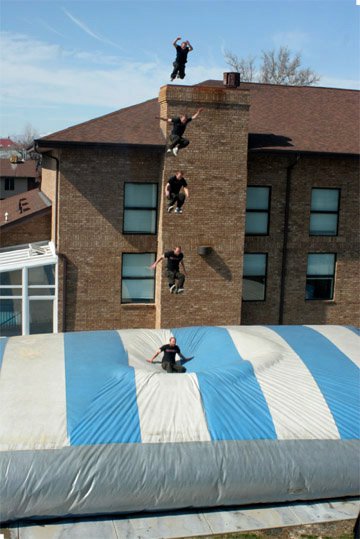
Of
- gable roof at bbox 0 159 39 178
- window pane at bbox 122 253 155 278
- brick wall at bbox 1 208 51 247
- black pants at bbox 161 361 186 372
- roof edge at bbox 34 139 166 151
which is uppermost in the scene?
gable roof at bbox 0 159 39 178

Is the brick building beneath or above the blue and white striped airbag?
above

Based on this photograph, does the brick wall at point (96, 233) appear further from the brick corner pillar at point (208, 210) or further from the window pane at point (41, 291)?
the brick corner pillar at point (208, 210)

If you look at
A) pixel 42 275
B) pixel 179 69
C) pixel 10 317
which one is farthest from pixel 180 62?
pixel 10 317

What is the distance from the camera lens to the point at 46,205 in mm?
23641

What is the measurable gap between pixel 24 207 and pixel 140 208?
22.2 feet

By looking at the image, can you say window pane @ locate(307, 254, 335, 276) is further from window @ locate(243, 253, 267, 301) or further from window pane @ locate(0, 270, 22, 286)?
window pane @ locate(0, 270, 22, 286)

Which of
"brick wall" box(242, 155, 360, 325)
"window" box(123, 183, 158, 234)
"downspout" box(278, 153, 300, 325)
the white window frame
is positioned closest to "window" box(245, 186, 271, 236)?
"brick wall" box(242, 155, 360, 325)

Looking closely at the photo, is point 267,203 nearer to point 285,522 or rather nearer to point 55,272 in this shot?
point 55,272

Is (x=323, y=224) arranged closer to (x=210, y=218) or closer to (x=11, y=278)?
(x=210, y=218)

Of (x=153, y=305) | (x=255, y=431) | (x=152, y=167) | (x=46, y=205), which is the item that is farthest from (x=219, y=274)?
(x=255, y=431)

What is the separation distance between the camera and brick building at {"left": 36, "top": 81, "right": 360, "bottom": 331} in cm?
1983

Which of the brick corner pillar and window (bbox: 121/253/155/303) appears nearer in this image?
the brick corner pillar

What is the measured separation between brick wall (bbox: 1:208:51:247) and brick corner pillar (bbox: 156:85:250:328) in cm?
452

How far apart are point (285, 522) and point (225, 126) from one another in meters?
11.8
